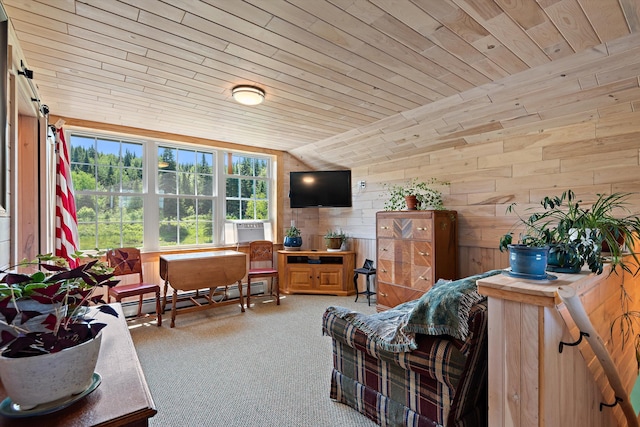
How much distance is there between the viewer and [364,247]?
4.89 metres

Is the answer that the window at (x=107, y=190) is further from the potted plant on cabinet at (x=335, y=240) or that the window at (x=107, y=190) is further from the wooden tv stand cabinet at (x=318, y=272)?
the potted plant on cabinet at (x=335, y=240)

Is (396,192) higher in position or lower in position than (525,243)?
higher

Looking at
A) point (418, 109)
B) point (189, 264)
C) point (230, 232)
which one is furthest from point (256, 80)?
point (230, 232)

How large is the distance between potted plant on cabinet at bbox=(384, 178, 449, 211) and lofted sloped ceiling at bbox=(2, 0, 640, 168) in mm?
668

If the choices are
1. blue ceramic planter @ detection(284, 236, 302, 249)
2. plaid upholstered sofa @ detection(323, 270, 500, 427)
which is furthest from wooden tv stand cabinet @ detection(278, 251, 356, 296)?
plaid upholstered sofa @ detection(323, 270, 500, 427)

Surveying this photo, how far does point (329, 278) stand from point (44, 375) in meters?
4.26

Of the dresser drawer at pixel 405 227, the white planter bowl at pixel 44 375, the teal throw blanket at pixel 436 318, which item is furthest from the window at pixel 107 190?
the white planter bowl at pixel 44 375

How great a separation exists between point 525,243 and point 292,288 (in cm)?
384

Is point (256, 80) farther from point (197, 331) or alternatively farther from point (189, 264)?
point (197, 331)

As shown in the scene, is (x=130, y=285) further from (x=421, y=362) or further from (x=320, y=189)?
(x=421, y=362)

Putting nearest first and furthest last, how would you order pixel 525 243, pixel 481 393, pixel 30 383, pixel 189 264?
pixel 30 383
pixel 525 243
pixel 481 393
pixel 189 264

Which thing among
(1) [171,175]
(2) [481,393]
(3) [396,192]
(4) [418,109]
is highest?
(4) [418,109]

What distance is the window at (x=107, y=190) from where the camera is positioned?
12.5 feet

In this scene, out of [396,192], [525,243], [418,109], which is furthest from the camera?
[396,192]
